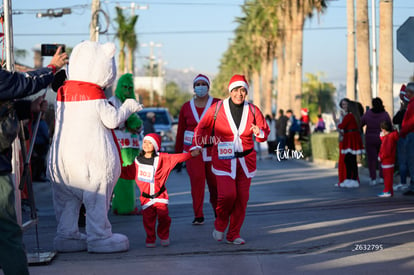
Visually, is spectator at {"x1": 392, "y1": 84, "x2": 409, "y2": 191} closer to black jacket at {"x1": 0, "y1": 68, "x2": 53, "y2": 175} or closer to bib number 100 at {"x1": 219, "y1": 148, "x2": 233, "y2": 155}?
bib number 100 at {"x1": 219, "y1": 148, "x2": 233, "y2": 155}

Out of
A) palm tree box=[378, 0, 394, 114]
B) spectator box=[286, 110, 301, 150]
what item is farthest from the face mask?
spectator box=[286, 110, 301, 150]

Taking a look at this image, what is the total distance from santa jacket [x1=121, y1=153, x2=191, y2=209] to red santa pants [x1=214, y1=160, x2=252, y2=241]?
0.53 meters

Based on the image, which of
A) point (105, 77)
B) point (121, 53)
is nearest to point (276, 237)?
point (105, 77)

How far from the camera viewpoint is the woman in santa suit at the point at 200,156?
36.1 feet

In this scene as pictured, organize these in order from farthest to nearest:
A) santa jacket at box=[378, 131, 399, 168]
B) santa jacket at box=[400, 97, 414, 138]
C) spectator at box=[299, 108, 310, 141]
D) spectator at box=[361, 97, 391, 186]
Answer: spectator at box=[299, 108, 310, 141], spectator at box=[361, 97, 391, 186], santa jacket at box=[378, 131, 399, 168], santa jacket at box=[400, 97, 414, 138]

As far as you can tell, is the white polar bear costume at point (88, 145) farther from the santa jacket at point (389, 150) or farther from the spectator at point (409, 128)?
the santa jacket at point (389, 150)

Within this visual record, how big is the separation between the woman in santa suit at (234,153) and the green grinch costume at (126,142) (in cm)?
221

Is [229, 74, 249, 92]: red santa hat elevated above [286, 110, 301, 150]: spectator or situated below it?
above

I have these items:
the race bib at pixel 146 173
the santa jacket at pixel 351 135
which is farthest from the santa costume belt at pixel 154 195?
the santa jacket at pixel 351 135

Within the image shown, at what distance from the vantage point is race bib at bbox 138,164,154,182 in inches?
359

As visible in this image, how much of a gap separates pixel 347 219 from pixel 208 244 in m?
2.70

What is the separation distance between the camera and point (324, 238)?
365 inches

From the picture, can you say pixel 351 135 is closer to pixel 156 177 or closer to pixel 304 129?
pixel 156 177

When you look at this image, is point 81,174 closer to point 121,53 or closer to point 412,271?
point 412,271
